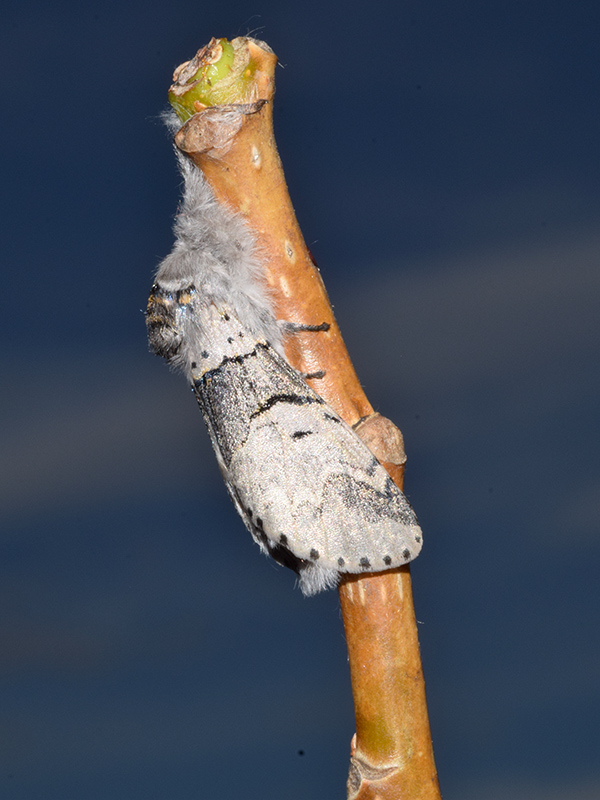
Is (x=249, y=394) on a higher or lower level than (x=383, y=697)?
higher

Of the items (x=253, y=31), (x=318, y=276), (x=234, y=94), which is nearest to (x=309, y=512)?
(x=318, y=276)

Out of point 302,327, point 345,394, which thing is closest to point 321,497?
point 345,394

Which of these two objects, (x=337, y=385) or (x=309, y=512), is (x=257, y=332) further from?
(x=309, y=512)

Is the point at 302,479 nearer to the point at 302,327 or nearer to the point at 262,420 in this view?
the point at 262,420

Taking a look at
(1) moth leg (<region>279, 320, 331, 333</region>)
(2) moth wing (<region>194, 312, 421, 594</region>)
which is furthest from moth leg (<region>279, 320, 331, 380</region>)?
(2) moth wing (<region>194, 312, 421, 594</region>)

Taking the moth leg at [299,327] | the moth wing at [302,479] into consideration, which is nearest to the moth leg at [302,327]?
the moth leg at [299,327]
